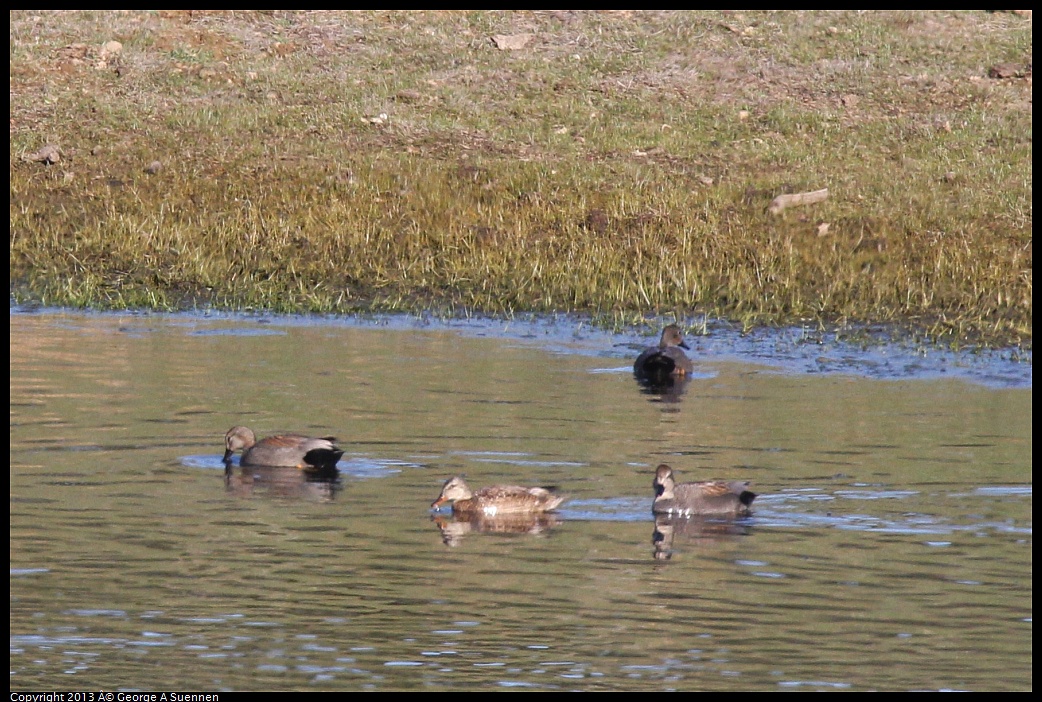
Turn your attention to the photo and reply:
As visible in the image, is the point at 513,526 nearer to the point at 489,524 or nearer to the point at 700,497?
the point at 489,524

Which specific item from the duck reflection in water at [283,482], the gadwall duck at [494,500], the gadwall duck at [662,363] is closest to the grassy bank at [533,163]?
the gadwall duck at [662,363]

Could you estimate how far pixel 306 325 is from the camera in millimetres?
19703

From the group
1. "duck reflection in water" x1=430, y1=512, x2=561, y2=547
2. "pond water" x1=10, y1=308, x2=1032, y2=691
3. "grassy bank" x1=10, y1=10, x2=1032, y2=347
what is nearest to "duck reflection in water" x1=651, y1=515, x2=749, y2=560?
"pond water" x1=10, y1=308, x2=1032, y2=691

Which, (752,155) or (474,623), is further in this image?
(752,155)

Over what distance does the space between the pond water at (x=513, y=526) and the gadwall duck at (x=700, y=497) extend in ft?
0.35

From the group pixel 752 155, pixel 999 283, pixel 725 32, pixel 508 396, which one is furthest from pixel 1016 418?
pixel 725 32

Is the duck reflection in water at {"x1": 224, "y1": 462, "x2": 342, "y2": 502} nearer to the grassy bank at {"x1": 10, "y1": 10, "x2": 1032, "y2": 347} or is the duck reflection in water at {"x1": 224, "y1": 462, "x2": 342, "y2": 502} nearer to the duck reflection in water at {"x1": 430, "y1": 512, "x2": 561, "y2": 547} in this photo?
the duck reflection in water at {"x1": 430, "y1": 512, "x2": 561, "y2": 547}

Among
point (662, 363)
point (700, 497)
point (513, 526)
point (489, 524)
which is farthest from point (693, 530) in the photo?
point (662, 363)

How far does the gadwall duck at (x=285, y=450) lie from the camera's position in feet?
41.4

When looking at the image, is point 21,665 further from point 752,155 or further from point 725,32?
point 725,32

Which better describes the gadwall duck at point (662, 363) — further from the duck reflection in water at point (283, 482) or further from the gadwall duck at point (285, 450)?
the duck reflection in water at point (283, 482)

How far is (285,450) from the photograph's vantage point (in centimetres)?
1287

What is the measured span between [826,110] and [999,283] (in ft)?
31.9

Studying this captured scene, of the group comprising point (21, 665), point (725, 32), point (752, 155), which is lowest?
point (21, 665)
